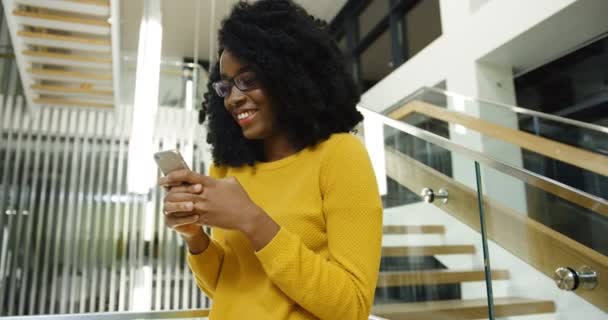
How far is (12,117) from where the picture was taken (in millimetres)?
5660

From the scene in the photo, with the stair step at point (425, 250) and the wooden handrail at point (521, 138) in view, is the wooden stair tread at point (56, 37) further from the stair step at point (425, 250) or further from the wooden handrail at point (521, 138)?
the stair step at point (425, 250)

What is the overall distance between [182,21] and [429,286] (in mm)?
6160

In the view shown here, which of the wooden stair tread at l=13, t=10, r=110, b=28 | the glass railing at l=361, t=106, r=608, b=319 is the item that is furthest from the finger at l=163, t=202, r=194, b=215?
the wooden stair tread at l=13, t=10, r=110, b=28

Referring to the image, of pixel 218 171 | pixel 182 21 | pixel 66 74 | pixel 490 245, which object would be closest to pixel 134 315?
pixel 218 171

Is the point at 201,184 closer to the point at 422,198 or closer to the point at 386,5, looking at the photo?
the point at 422,198

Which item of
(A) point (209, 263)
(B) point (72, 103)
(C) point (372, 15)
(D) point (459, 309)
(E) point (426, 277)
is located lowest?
(D) point (459, 309)

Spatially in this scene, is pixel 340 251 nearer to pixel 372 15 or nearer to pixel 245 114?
pixel 245 114

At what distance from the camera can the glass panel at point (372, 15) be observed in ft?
21.3

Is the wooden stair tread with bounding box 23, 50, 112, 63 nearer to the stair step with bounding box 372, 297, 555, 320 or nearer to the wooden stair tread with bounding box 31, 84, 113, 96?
the wooden stair tread with bounding box 31, 84, 113, 96

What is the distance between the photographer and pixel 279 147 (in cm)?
89

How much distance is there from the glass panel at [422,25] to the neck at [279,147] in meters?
4.78

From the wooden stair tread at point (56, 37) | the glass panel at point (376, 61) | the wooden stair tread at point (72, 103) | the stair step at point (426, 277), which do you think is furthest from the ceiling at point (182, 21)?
the stair step at point (426, 277)

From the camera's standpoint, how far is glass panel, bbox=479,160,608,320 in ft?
5.05

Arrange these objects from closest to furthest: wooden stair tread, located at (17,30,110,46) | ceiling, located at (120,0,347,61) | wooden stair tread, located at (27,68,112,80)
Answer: wooden stair tread, located at (17,30,110,46)
wooden stair tread, located at (27,68,112,80)
ceiling, located at (120,0,347,61)
